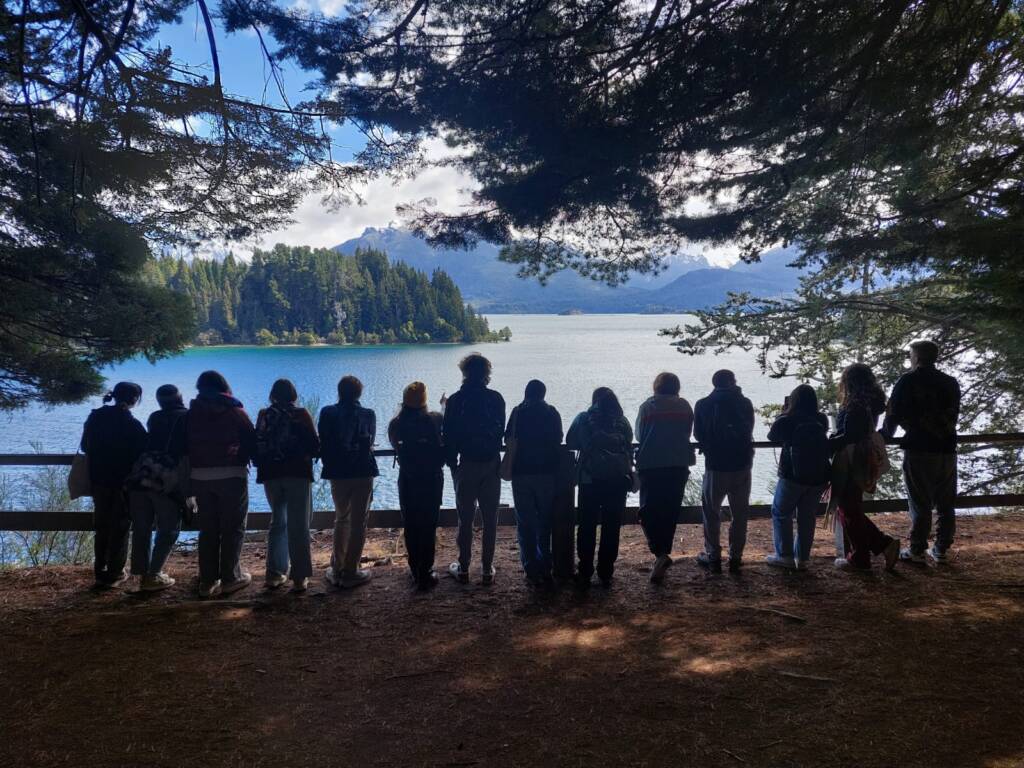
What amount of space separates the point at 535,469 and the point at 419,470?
2.76 ft

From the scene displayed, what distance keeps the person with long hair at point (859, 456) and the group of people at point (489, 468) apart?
0.01 meters

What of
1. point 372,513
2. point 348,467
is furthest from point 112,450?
point 372,513

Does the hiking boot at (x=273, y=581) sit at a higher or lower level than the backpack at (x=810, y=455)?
lower

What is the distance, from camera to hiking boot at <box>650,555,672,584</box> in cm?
458

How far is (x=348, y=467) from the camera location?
437cm

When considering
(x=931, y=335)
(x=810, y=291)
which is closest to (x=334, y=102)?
(x=810, y=291)

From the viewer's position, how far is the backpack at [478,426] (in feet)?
14.5

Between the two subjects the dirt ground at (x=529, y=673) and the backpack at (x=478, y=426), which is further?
the backpack at (x=478, y=426)

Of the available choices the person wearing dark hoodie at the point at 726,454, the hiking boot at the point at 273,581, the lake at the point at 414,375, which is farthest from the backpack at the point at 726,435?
the lake at the point at 414,375

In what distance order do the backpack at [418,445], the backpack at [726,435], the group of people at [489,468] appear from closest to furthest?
the group of people at [489,468] → the backpack at [418,445] → the backpack at [726,435]

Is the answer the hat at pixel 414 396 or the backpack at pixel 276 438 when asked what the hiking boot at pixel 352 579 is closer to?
the backpack at pixel 276 438

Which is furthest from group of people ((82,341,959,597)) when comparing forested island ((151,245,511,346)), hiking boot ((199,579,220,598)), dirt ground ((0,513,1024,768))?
forested island ((151,245,511,346))

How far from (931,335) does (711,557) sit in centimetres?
767

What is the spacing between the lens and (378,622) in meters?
3.88
